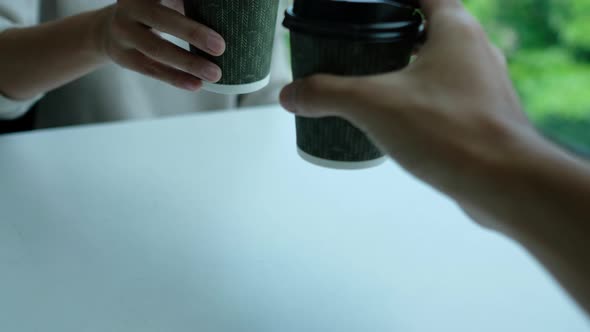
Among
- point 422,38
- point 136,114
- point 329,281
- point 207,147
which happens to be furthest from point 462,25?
point 136,114

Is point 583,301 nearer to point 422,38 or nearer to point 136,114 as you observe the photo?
point 422,38

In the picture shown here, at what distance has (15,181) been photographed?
2.61 feet

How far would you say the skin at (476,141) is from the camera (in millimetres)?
366

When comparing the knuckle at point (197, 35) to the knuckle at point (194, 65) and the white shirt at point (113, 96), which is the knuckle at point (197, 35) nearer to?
the knuckle at point (194, 65)

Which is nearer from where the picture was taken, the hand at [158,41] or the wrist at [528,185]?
the wrist at [528,185]

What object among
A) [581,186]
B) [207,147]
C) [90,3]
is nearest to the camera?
[581,186]

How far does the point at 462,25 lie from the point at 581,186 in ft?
0.55

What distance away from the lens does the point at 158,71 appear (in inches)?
28.7

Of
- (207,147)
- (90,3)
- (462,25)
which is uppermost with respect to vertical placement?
(462,25)

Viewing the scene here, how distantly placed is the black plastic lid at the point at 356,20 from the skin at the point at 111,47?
0.43 ft

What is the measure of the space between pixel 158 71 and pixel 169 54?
84mm

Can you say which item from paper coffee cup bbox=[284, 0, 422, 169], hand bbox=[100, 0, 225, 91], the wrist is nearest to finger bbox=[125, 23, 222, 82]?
hand bbox=[100, 0, 225, 91]

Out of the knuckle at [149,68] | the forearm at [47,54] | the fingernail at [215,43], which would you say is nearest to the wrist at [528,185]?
the fingernail at [215,43]

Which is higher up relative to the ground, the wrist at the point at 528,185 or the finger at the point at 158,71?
the wrist at the point at 528,185
